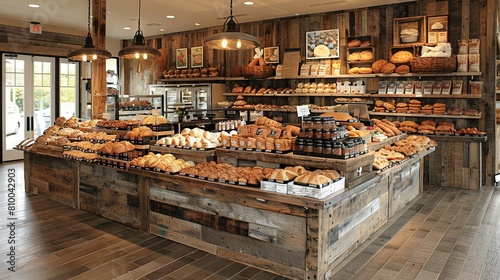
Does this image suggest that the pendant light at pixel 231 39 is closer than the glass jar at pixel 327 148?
No

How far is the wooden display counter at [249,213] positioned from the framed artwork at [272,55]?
4.57 meters

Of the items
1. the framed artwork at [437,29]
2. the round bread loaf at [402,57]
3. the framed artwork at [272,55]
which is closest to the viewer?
the framed artwork at [437,29]

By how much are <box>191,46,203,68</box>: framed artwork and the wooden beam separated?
143 inches

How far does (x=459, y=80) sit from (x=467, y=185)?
6.10ft

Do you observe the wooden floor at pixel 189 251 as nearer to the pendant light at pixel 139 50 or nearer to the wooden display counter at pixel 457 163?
the wooden display counter at pixel 457 163

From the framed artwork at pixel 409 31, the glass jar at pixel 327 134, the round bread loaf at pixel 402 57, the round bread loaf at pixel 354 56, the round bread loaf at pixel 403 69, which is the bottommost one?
the glass jar at pixel 327 134

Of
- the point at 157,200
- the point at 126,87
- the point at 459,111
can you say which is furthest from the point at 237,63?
the point at 157,200

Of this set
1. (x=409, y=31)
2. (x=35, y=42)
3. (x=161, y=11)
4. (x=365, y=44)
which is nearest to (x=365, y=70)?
(x=365, y=44)

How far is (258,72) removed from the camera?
9.15 metres

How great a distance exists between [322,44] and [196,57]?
3.73m

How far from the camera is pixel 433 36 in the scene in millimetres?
7395

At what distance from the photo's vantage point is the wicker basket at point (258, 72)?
9.15m

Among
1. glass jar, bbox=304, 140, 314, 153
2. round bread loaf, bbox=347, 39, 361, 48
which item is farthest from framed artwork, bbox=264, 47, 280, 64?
glass jar, bbox=304, 140, 314, 153

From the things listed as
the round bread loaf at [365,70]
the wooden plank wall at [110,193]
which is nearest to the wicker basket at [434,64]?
the round bread loaf at [365,70]
